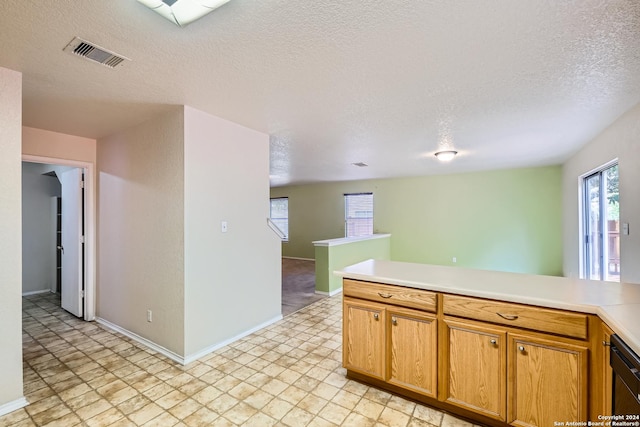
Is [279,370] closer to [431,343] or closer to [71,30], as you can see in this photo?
[431,343]

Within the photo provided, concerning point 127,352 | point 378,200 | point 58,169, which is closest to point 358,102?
point 127,352

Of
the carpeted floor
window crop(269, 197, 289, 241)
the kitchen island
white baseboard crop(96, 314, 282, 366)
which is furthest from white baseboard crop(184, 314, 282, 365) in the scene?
window crop(269, 197, 289, 241)

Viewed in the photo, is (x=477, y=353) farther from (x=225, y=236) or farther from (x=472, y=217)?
(x=472, y=217)

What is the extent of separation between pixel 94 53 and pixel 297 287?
4.63m

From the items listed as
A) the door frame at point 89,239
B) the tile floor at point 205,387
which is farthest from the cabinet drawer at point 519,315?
the door frame at point 89,239

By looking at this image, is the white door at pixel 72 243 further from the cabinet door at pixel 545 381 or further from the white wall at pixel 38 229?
the cabinet door at pixel 545 381

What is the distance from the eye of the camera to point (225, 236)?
119 inches

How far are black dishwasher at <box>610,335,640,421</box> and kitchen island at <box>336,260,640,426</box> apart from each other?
56mm

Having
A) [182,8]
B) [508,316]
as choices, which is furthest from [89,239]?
[508,316]

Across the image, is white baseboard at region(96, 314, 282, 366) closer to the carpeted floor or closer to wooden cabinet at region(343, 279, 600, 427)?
the carpeted floor

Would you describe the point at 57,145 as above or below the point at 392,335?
above

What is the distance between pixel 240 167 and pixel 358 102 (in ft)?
4.84

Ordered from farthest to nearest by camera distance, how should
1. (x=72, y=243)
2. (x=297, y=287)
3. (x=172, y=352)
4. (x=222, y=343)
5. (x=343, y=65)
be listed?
(x=297, y=287) < (x=72, y=243) < (x=222, y=343) < (x=172, y=352) < (x=343, y=65)

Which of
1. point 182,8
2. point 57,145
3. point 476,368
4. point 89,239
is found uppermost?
point 182,8
